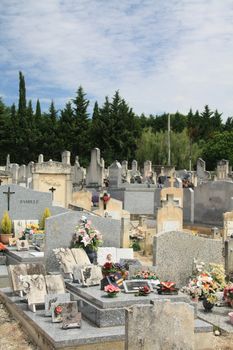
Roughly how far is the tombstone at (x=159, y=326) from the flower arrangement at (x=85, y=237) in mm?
4562

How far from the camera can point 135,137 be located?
49.7 meters

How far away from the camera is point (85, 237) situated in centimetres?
970

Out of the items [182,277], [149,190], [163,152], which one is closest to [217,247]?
[182,277]

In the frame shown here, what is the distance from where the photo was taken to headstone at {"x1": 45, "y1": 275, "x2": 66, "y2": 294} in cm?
756

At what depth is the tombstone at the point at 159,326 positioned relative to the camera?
505cm

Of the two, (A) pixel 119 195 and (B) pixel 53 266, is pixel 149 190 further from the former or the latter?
(B) pixel 53 266

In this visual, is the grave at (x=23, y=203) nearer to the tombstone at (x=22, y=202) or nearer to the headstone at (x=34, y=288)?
the tombstone at (x=22, y=202)

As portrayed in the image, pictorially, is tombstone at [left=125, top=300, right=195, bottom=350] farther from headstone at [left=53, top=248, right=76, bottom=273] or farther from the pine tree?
the pine tree

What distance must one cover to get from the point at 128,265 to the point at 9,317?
2.30m

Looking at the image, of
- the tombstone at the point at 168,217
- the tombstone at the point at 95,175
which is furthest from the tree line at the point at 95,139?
the tombstone at the point at 168,217

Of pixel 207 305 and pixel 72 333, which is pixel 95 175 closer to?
pixel 207 305

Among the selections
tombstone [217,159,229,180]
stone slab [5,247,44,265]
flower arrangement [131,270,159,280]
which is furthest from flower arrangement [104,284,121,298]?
tombstone [217,159,229,180]

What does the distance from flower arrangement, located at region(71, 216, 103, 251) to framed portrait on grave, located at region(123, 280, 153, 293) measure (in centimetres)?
235

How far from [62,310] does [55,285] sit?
1.24 metres
